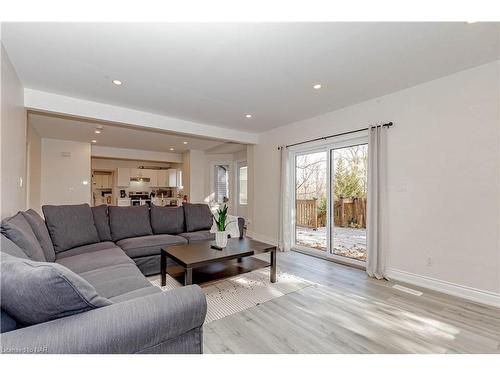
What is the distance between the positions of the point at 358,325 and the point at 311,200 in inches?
106

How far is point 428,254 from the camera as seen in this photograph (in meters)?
2.97

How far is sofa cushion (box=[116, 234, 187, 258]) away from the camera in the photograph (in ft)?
10.3

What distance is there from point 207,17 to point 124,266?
7.34 feet

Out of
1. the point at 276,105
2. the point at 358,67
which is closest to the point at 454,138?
the point at 358,67

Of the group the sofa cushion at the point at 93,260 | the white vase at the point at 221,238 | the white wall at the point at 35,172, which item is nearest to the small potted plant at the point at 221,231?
the white vase at the point at 221,238

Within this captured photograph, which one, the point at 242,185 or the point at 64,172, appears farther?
the point at 242,185

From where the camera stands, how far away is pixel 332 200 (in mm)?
4180

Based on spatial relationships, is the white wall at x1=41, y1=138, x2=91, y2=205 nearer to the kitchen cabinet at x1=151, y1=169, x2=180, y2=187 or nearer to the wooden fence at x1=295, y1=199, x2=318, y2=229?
the kitchen cabinet at x1=151, y1=169, x2=180, y2=187

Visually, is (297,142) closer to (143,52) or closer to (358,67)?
(358,67)

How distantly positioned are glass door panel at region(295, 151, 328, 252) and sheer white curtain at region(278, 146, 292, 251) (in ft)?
0.62

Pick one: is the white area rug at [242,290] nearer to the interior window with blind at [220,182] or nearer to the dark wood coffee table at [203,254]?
Result: the dark wood coffee table at [203,254]

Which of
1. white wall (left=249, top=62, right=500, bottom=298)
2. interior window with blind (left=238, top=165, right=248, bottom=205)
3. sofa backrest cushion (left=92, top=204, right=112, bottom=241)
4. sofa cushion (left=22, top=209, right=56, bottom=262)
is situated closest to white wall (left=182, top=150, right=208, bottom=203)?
interior window with blind (left=238, top=165, right=248, bottom=205)

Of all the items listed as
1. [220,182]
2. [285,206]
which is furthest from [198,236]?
[220,182]

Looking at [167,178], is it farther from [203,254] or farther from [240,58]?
[240,58]
